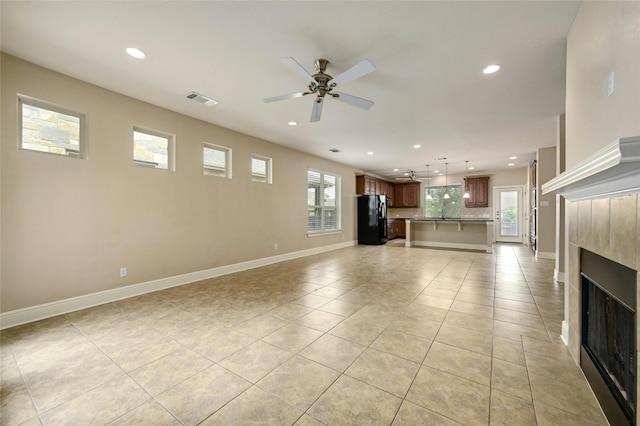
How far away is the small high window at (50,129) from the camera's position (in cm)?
282

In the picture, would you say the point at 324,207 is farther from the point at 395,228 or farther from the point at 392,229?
the point at 395,228

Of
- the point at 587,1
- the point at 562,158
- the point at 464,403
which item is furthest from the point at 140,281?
the point at 562,158

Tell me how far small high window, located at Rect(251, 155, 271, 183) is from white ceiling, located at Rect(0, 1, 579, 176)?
1295mm

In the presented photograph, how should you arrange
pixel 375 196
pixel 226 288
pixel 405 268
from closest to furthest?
pixel 226 288 < pixel 405 268 < pixel 375 196

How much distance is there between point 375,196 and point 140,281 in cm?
704

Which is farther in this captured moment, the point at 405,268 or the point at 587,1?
the point at 405,268

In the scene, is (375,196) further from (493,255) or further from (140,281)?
(140,281)

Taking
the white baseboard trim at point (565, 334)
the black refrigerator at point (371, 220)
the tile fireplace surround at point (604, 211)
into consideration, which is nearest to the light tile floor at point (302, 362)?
the white baseboard trim at point (565, 334)

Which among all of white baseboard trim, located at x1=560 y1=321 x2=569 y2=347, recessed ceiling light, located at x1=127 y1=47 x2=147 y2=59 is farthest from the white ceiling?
white baseboard trim, located at x1=560 y1=321 x2=569 y2=347

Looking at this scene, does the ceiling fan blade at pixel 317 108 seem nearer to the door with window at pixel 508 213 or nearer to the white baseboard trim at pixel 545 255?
the white baseboard trim at pixel 545 255

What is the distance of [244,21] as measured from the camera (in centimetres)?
215

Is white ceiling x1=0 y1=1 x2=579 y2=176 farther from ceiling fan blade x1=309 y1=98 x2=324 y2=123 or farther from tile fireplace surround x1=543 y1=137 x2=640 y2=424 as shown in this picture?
tile fireplace surround x1=543 y1=137 x2=640 y2=424

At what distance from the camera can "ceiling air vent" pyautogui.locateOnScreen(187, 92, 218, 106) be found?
11.4 feet

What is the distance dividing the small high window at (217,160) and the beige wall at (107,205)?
131 mm
